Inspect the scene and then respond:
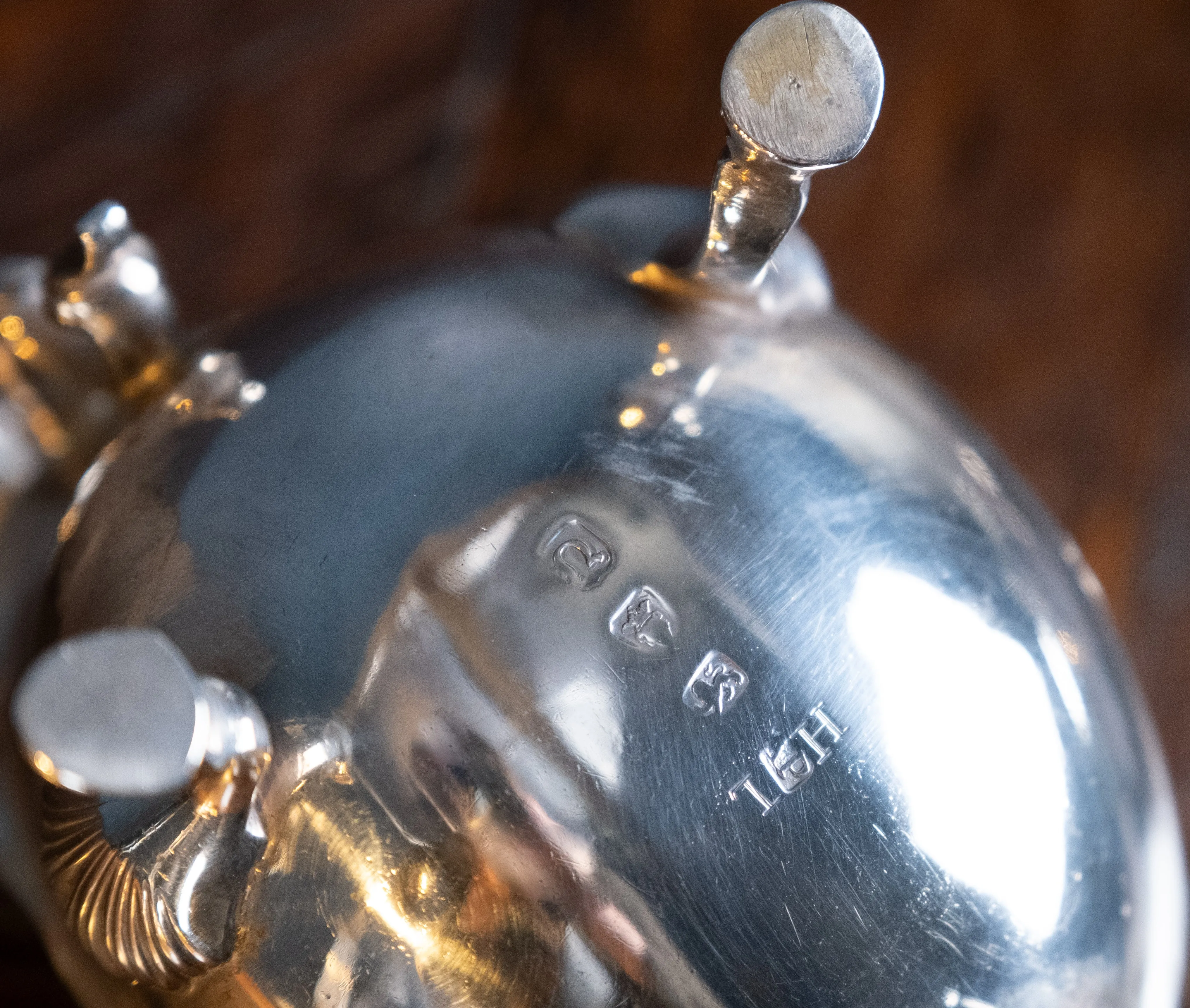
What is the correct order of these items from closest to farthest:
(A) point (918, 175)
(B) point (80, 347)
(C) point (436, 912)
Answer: (C) point (436, 912), (B) point (80, 347), (A) point (918, 175)

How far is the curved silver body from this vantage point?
1.20 ft

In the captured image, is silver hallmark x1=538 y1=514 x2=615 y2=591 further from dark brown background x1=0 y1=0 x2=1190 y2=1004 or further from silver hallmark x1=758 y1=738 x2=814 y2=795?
dark brown background x1=0 y1=0 x2=1190 y2=1004

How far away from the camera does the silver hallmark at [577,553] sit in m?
0.38

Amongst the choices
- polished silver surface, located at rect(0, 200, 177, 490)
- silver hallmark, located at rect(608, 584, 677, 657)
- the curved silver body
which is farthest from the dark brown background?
silver hallmark, located at rect(608, 584, 677, 657)

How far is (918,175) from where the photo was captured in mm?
1003

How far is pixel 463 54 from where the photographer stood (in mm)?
975

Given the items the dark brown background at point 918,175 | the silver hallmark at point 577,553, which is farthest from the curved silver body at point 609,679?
the dark brown background at point 918,175

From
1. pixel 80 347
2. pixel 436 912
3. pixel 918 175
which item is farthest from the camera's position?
pixel 918 175

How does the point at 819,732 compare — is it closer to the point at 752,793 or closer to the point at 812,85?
the point at 752,793

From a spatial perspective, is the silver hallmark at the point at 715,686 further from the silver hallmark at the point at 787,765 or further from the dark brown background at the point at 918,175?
the dark brown background at the point at 918,175

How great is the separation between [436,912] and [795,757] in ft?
0.39

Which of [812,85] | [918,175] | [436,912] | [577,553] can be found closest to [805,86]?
[812,85]

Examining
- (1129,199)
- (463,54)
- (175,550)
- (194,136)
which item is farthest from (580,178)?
(175,550)

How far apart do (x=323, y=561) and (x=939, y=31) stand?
0.84m
